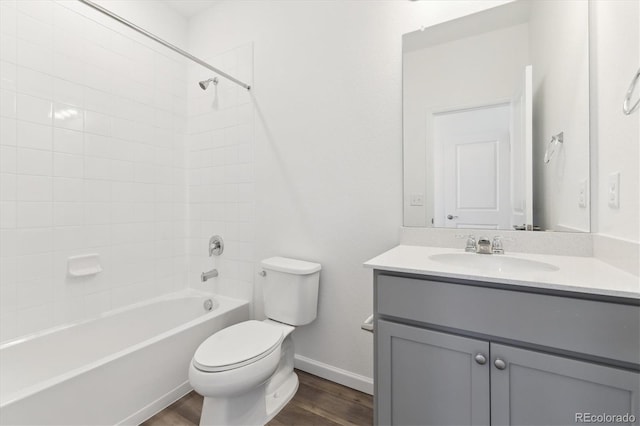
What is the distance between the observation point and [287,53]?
→ 6.27ft

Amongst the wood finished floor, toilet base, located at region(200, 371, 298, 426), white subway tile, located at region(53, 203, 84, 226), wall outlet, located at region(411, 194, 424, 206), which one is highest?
wall outlet, located at region(411, 194, 424, 206)

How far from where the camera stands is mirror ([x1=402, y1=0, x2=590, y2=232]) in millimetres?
1229

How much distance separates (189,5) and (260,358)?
269 centimetres

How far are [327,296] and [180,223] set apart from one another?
144 centimetres

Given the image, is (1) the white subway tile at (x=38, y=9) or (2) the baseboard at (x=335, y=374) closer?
(1) the white subway tile at (x=38, y=9)

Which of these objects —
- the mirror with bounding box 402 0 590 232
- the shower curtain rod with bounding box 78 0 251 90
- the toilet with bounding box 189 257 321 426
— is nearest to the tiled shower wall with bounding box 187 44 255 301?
the shower curtain rod with bounding box 78 0 251 90

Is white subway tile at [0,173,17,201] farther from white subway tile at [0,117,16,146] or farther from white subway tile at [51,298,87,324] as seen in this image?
white subway tile at [51,298,87,324]

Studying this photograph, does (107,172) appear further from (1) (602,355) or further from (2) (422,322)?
(1) (602,355)

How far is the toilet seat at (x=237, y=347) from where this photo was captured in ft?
4.10

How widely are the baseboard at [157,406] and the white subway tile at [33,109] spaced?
168cm

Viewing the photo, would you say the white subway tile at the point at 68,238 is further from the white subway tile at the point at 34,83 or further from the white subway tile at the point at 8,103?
the white subway tile at the point at 34,83

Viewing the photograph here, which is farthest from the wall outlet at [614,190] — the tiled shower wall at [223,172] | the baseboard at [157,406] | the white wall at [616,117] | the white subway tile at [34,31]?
the white subway tile at [34,31]

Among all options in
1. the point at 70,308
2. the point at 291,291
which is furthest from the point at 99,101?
the point at 291,291

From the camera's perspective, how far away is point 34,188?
159cm
